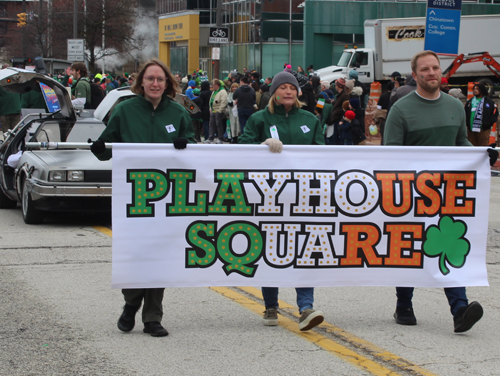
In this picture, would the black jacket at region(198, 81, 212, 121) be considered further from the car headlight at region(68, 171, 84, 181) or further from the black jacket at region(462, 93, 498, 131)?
the car headlight at region(68, 171, 84, 181)

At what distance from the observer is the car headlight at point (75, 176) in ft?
31.3

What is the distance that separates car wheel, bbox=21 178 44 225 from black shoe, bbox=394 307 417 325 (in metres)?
5.78

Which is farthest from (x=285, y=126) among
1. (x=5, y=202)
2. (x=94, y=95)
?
(x=94, y=95)

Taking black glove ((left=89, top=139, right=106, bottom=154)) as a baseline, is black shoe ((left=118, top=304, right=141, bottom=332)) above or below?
below

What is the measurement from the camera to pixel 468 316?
16.8 ft

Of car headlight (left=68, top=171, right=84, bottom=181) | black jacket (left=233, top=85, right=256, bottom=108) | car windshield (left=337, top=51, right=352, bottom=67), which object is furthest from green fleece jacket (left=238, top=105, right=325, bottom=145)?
car windshield (left=337, top=51, right=352, bottom=67)

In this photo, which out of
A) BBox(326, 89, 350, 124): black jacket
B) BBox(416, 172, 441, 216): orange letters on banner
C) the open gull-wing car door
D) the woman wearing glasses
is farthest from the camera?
BBox(326, 89, 350, 124): black jacket

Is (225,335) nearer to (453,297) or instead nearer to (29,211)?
(453,297)

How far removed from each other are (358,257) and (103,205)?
5.12 metres

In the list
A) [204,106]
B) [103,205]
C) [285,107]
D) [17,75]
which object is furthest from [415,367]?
[204,106]

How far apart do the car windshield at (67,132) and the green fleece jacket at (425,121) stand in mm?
5979

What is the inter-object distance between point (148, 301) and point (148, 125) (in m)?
1.21

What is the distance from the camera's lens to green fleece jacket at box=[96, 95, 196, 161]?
5.18 metres

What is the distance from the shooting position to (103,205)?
A: 9711 millimetres
